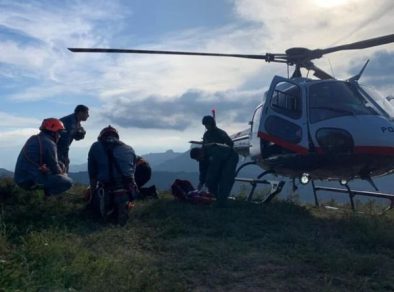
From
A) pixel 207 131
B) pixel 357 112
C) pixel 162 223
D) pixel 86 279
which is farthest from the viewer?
pixel 207 131

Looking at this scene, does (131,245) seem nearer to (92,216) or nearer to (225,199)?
(92,216)

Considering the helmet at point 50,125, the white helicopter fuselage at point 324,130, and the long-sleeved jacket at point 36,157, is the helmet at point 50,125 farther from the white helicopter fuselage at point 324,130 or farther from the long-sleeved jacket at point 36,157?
the white helicopter fuselage at point 324,130

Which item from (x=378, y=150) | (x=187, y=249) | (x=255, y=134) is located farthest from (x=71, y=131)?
(x=378, y=150)

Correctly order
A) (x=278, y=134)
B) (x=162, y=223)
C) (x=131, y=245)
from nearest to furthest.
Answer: (x=131, y=245) → (x=162, y=223) → (x=278, y=134)

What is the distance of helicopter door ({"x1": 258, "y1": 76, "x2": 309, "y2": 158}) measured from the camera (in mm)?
10570

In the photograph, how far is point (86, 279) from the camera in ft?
17.0

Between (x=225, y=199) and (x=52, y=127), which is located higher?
(x=52, y=127)

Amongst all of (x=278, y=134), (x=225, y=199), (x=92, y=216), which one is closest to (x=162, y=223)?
(x=92, y=216)

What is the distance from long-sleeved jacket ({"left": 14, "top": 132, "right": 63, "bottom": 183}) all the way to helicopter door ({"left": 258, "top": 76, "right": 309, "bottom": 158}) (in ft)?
15.3

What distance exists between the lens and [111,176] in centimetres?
869

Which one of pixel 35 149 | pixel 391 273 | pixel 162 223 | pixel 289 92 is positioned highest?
pixel 289 92

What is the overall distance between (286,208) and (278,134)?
1656mm

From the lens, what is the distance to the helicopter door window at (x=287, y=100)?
10.9 metres

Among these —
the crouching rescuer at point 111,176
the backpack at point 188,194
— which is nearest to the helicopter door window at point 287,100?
the backpack at point 188,194
